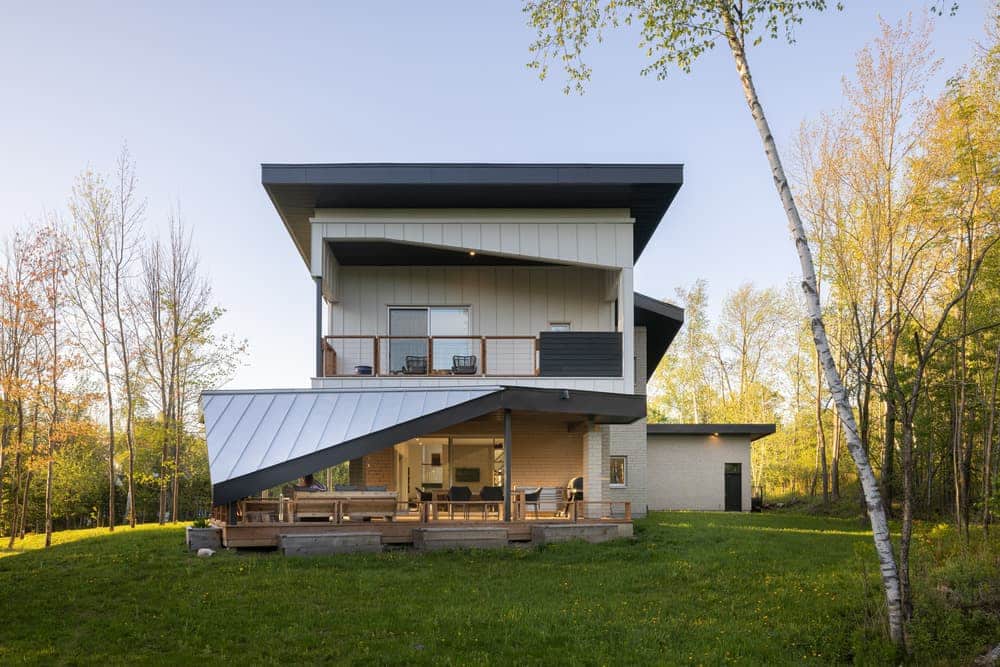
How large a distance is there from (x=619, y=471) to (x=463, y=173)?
12.2 meters

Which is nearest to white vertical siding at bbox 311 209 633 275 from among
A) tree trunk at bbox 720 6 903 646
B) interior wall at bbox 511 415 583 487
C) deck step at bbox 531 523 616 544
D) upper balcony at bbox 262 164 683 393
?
upper balcony at bbox 262 164 683 393

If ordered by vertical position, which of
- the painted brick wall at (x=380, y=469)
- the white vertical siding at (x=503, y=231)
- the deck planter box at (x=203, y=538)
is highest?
the white vertical siding at (x=503, y=231)

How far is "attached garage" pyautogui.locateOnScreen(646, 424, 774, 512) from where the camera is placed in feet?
92.3

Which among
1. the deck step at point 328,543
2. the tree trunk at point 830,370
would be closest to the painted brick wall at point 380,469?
the deck step at point 328,543

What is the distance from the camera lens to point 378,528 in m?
14.3

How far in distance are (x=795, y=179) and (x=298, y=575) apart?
55.7 feet

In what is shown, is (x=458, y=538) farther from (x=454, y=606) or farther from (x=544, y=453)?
(x=544, y=453)

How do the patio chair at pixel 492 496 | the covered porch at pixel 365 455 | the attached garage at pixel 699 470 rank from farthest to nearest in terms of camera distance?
the attached garage at pixel 699 470 < the patio chair at pixel 492 496 < the covered porch at pixel 365 455

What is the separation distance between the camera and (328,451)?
1366 centimetres

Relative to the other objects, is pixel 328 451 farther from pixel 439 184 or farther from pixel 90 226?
pixel 90 226

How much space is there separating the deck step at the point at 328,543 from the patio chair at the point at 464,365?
4.58 meters

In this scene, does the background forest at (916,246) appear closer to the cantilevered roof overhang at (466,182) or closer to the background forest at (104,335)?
the cantilevered roof overhang at (466,182)

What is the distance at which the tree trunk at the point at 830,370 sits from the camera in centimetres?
756

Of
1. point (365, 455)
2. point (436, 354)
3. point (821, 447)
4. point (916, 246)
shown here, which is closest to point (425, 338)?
point (436, 354)
